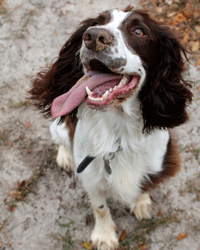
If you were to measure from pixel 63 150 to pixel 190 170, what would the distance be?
178cm

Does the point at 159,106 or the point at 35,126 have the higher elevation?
the point at 159,106

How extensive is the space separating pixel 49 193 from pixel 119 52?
2409 millimetres

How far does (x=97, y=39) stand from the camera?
1.72 meters

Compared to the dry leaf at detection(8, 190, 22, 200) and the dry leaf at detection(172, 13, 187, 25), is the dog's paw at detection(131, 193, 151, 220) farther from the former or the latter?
the dry leaf at detection(172, 13, 187, 25)

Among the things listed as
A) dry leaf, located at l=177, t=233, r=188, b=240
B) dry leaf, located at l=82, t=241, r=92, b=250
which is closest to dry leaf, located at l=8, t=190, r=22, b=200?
dry leaf, located at l=82, t=241, r=92, b=250

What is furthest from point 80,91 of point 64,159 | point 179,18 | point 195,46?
point 179,18

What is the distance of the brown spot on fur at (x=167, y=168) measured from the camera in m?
2.74

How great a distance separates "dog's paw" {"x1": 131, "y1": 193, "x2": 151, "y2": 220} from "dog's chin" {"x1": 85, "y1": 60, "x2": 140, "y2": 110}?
1739mm

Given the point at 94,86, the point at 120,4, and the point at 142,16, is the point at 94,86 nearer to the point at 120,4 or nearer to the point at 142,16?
the point at 142,16

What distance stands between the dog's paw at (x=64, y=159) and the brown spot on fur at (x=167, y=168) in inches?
48.4

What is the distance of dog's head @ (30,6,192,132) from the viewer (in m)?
1.83

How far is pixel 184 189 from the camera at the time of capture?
11.4ft

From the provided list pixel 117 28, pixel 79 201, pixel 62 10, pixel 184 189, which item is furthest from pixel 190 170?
pixel 62 10

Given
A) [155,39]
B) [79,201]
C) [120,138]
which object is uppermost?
[155,39]
